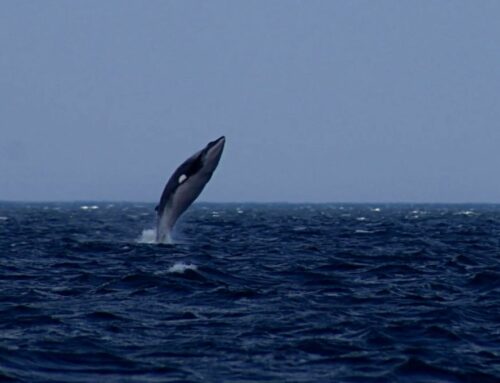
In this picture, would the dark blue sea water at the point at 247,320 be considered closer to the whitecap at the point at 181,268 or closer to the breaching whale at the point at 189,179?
the whitecap at the point at 181,268

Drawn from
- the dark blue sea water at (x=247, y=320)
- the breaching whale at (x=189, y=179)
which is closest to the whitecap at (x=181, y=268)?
the dark blue sea water at (x=247, y=320)

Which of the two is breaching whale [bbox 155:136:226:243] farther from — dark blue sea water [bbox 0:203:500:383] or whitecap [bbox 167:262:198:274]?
whitecap [bbox 167:262:198:274]

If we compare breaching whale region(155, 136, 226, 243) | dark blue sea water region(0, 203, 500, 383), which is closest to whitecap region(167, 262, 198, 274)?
dark blue sea water region(0, 203, 500, 383)

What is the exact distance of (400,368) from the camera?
1280cm

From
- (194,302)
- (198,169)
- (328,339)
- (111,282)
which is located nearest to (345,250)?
(198,169)

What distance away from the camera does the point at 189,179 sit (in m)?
26.1

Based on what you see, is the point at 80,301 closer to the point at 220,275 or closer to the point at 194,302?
the point at 194,302

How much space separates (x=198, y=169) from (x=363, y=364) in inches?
525

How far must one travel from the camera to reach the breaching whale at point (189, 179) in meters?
25.5

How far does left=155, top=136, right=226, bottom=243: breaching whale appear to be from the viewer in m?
25.5

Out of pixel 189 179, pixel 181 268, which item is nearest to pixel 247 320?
pixel 181 268

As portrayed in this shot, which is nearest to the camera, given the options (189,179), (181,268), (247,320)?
(247,320)

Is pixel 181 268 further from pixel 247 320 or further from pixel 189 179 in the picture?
pixel 247 320

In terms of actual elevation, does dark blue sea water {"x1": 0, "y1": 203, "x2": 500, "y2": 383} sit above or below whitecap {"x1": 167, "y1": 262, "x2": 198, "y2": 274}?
below
